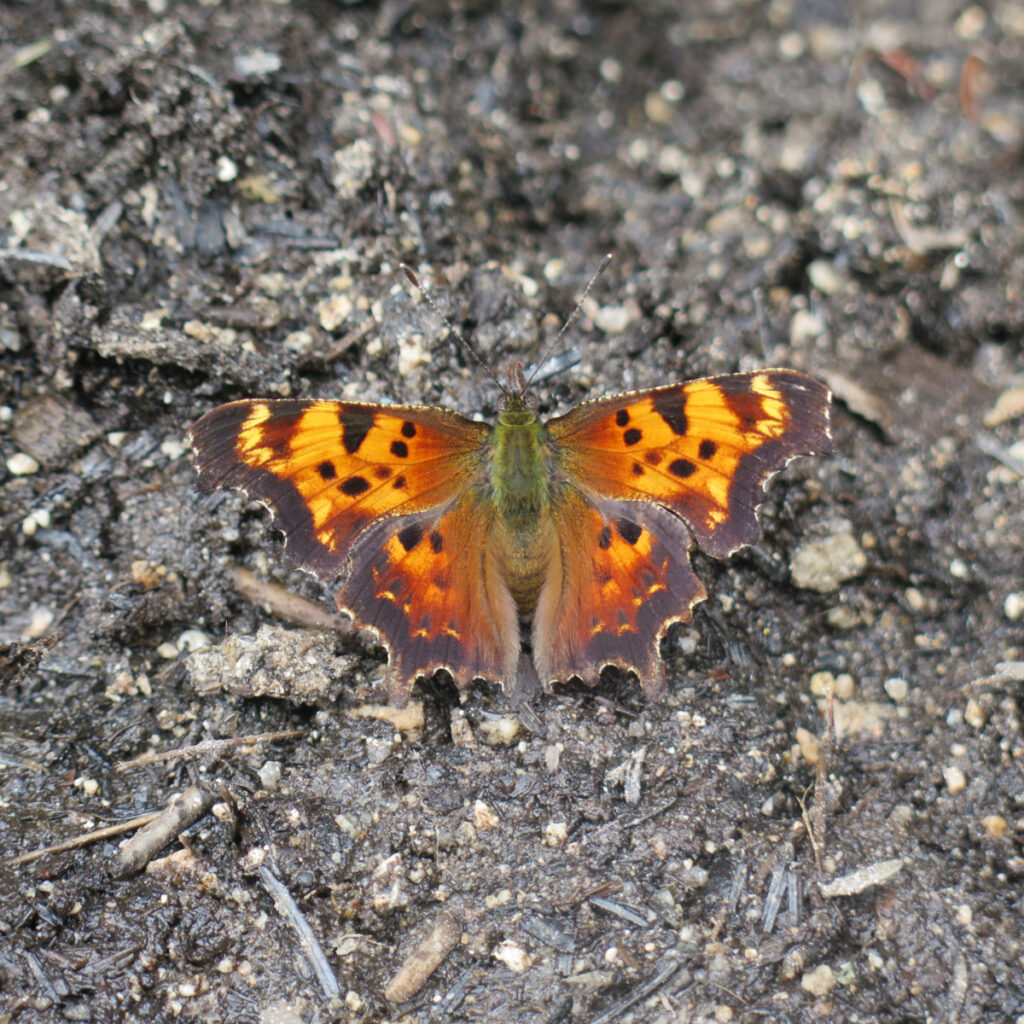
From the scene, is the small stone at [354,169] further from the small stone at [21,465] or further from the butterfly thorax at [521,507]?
the small stone at [21,465]

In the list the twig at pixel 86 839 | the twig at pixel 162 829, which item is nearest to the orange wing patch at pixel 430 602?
the twig at pixel 162 829

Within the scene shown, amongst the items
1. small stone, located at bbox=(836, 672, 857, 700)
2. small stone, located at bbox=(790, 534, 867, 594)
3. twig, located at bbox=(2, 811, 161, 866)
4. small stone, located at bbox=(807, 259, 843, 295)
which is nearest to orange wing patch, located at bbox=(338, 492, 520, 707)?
twig, located at bbox=(2, 811, 161, 866)

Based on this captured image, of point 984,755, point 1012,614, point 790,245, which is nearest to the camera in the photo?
point 984,755

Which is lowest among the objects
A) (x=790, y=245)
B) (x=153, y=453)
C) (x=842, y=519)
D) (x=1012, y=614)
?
(x=1012, y=614)

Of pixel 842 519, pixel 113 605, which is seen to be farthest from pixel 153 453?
pixel 842 519

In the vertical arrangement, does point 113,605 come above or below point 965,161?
below

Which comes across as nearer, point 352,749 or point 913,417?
point 352,749

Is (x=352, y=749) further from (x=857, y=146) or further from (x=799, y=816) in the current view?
(x=857, y=146)

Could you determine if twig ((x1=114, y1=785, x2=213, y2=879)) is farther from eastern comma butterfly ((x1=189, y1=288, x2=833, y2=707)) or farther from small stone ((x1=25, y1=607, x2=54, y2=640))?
small stone ((x1=25, y1=607, x2=54, y2=640))
